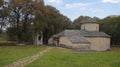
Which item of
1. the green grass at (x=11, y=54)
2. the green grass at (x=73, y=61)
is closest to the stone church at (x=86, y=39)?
the green grass at (x=11, y=54)

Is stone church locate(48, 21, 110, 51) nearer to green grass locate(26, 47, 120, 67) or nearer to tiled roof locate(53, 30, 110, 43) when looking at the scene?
tiled roof locate(53, 30, 110, 43)

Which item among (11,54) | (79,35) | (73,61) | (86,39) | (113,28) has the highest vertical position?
(113,28)

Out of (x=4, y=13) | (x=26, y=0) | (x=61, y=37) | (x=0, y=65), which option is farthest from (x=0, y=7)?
(x=0, y=65)

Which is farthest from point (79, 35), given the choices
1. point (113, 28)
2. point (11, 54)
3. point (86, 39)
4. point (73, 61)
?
A: point (73, 61)

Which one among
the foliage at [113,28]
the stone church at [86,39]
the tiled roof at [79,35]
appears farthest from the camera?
A: the foliage at [113,28]

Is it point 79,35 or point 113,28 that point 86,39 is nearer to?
point 79,35

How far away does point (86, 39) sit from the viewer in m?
Answer: 60.5

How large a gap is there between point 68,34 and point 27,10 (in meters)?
11.5

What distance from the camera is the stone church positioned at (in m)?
56.0

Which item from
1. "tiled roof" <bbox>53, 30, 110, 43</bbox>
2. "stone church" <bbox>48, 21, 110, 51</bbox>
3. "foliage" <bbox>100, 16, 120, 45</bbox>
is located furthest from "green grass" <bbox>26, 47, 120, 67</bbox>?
"foliage" <bbox>100, 16, 120, 45</bbox>

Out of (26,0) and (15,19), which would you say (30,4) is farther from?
(15,19)

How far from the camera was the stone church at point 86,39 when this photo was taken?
56.0 meters

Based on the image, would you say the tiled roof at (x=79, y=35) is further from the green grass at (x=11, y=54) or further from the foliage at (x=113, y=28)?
the green grass at (x=11, y=54)

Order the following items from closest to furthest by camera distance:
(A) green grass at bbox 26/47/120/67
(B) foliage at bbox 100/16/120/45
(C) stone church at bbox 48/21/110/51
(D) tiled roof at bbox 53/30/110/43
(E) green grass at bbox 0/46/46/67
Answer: (A) green grass at bbox 26/47/120/67
(E) green grass at bbox 0/46/46/67
(C) stone church at bbox 48/21/110/51
(D) tiled roof at bbox 53/30/110/43
(B) foliage at bbox 100/16/120/45
